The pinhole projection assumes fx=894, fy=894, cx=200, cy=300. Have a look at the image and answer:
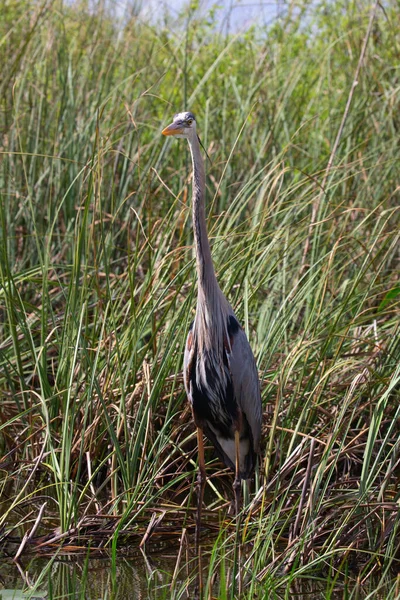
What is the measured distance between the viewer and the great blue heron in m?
3.53

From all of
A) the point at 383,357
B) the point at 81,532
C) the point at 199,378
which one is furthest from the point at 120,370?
the point at 383,357

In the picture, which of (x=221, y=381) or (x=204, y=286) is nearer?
(x=204, y=286)

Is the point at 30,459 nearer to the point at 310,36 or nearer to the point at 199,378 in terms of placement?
the point at 199,378

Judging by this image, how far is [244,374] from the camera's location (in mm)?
3578

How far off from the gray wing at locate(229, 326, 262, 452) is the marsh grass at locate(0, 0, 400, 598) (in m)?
0.12

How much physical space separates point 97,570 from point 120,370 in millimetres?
757

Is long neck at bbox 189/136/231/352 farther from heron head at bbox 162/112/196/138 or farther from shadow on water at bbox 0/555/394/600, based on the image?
shadow on water at bbox 0/555/394/600

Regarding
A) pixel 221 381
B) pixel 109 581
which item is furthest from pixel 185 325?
pixel 109 581

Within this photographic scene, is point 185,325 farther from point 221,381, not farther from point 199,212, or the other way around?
point 199,212

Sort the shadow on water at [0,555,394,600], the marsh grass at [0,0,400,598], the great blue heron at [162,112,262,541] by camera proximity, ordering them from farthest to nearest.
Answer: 1. the great blue heron at [162,112,262,541]
2. the marsh grass at [0,0,400,598]
3. the shadow on water at [0,555,394,600]

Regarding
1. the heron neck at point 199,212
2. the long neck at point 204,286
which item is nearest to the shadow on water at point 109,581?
the long neck at point 204,286

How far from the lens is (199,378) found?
362 centimetres

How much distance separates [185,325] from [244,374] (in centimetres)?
41

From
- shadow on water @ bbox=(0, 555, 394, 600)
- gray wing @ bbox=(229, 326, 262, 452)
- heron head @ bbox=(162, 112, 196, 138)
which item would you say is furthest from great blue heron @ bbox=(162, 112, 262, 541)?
heron head @ bbox=(162, 112, 196, 138)
